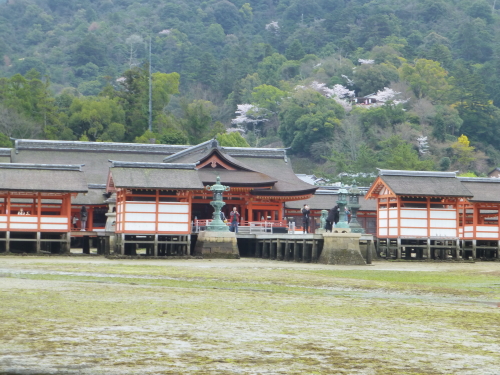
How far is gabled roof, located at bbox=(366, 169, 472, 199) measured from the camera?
3822cm

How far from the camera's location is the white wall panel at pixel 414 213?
3909 cm

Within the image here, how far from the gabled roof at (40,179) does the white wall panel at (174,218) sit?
11.2ft

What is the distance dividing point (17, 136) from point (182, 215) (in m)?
40.1

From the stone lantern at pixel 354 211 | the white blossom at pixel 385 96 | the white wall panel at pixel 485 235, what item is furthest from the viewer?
the white blossom at pixel 385 96

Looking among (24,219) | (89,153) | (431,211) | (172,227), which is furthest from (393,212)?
(89,153)

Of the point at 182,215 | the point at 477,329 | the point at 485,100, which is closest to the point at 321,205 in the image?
the point at 182,215

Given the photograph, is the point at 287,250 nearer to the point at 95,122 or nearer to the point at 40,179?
the point at 40,179

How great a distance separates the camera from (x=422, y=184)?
3891 cm

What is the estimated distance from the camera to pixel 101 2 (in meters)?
168

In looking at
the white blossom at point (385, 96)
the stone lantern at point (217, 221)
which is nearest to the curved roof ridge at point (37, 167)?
the stone lantern at point (217, 221)

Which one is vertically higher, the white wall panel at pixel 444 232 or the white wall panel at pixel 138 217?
the white wall panel at pixel 138 217

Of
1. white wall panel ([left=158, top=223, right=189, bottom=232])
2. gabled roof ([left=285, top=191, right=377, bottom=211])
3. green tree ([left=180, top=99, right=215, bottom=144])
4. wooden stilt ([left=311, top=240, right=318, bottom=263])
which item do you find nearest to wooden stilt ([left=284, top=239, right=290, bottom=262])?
wooden stilt ([left=311, top=240, right=318, bottom=263])

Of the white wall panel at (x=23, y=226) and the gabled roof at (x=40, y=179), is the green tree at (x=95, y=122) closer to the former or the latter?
the gabled roof at (x=40, y=179)

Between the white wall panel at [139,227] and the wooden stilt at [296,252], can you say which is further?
the white wall panel at [139,227]
